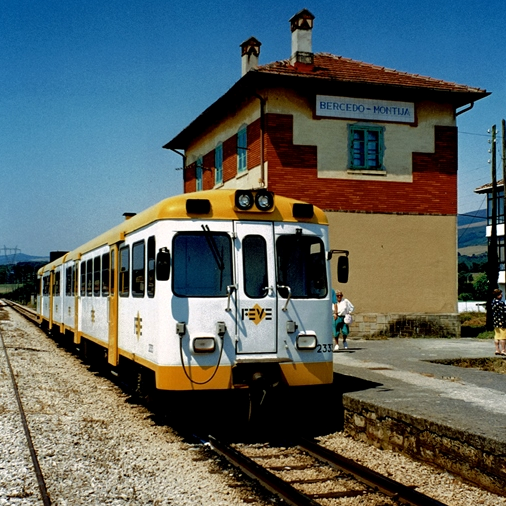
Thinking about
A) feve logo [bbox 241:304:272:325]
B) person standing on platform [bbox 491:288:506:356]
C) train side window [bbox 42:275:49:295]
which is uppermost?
train side window [bbox 42:275:49:295]

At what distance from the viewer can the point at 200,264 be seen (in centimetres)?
843

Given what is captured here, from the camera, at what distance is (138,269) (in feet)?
31.4

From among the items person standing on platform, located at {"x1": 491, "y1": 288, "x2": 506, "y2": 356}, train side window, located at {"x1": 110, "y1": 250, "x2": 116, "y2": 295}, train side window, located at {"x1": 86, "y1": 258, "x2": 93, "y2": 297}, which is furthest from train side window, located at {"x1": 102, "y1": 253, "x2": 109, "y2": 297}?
person standing on platform, located at {"x1": 491, "y1": 288, "x2": 506, "y2": 356}

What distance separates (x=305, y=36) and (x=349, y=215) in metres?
5.57

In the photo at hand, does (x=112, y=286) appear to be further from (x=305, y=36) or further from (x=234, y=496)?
(x=305, y=36)

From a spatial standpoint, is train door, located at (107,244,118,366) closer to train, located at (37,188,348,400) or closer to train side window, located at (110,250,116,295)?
train side window, located at (110,250,116,295)

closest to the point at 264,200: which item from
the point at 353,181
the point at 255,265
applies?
the point at 255,265

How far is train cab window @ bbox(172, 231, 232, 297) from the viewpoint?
8352mm

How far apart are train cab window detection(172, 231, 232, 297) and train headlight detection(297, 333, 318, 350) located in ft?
3.38

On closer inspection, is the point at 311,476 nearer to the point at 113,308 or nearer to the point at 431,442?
the point at 431,442

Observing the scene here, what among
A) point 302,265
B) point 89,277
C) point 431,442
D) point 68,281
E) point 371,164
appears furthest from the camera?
point 371,164

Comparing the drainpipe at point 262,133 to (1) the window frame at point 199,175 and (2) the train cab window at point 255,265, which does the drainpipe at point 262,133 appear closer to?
(1) the window frame at point 199,175

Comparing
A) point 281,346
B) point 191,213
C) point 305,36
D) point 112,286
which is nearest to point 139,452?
point 281,346

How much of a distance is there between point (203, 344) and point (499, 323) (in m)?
9.66
